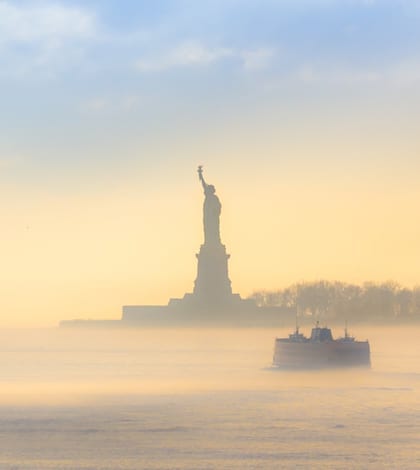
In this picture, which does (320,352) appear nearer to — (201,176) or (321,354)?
(321,354)

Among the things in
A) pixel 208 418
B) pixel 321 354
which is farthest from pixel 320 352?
pixel 208 418

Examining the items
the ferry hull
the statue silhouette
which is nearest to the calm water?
the ferry hull

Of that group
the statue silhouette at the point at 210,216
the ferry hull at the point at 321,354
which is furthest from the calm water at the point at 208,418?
the statue silhouette at the point at 210,216

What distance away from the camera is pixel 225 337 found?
142 meters

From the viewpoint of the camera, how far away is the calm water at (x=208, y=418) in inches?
1364

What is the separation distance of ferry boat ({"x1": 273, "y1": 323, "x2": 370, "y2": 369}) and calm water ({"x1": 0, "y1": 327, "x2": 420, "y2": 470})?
70.4 inches

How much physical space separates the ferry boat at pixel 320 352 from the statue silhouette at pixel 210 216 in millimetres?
30529

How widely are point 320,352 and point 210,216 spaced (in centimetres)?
3542

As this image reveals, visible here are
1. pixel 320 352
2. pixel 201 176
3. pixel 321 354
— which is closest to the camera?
pixel 321 354

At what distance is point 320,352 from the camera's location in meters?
80.7

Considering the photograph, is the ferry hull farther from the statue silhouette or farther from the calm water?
the statue silhouette

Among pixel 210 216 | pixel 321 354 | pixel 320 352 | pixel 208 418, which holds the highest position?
pixel 210 216

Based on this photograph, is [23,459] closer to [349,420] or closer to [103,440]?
[103,440]

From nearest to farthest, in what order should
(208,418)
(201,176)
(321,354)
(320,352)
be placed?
(208,418)
(321,354)
(320,352)
(201,176)
